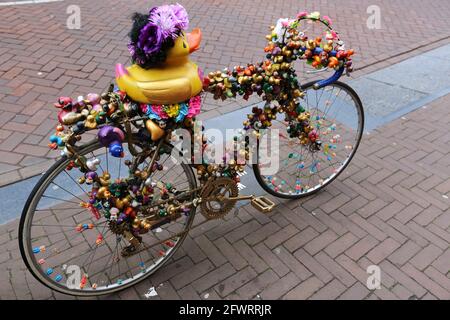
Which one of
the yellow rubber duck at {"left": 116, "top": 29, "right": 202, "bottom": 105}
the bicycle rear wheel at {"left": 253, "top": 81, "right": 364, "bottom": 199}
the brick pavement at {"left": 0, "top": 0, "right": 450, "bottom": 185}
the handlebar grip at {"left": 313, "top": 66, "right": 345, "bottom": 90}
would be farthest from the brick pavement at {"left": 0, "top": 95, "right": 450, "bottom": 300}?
the brick pavement at {"left": 0, "top": 0, "right": 450, "bottom": 185}

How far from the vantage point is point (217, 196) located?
109 inches

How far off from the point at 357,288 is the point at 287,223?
2.43 ft

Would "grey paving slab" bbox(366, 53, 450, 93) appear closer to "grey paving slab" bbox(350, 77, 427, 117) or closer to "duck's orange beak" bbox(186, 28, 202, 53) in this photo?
"grey paving slab" bbox(350, 77, 427, 117)

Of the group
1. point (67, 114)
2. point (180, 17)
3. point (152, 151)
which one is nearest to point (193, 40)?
point (180, 17)

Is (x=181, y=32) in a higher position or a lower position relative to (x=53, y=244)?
higher

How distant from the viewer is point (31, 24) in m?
6.34

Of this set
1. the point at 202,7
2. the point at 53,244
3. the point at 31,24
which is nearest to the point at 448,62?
the point at 202,7

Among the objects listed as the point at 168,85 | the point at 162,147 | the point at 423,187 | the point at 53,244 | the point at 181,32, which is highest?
the point at 181,32

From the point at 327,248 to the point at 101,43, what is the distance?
14.9ft

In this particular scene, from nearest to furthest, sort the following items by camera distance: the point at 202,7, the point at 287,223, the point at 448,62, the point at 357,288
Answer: the point at 357,288, the point at 287,223, the point at 448,62, the point at 202,7

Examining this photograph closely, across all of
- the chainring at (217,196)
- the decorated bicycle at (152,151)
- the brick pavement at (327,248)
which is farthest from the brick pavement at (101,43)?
the chainring at (217,196)

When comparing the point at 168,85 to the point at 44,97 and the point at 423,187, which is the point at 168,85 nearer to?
the point at 423,187

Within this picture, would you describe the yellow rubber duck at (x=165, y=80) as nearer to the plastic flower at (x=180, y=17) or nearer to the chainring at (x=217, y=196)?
the plastic flower at (x=180, y=17)

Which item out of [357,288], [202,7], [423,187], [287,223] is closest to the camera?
[357,288]
